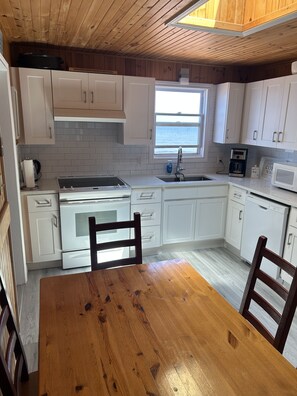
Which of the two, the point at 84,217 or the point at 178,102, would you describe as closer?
the point at 84,217

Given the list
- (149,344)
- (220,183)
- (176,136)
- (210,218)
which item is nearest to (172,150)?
(176,136)

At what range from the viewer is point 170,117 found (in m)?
4.07

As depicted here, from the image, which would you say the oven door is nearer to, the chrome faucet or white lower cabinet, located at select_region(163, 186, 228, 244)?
white lower cabinet, located at select_region(163, 186, 228, 244)

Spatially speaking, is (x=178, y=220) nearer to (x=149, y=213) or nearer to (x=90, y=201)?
(x=149, y=213)

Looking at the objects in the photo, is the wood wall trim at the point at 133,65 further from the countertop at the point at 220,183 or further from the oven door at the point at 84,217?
the oven door at the point at 84,217

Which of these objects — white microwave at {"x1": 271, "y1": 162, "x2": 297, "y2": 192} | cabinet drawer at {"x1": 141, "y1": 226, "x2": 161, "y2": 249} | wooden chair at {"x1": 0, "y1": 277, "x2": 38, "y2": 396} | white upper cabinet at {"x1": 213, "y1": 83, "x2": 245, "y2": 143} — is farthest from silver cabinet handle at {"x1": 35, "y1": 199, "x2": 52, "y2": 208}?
white microwave at {"x1": 271, "y1": 162, "x2": 297, "y2": 192}

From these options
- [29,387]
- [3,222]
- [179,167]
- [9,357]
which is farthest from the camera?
[179,167]

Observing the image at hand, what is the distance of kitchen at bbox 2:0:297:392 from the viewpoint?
139 inches

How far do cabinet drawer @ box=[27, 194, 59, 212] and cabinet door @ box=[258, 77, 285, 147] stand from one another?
2573 mm

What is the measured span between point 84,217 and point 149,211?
2.56 ft

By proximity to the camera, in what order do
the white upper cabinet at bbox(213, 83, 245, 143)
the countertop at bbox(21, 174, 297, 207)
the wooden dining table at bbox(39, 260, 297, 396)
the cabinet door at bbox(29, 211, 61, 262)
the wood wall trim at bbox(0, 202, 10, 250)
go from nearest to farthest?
the wooden dining table at bbox(39, 260, 297, 396), the wood wall trim at bbox(0, 202, 10, 250), the countertop at bbox(21, 174, 297, 207), the cabinet door at bbox(29, 211, 61, 262), the white upper cabinet at bbox(213, 83, 245, 143)

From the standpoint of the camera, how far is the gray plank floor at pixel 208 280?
7.32 feet

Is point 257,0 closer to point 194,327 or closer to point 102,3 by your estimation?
point 102,3

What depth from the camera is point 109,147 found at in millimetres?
3809
